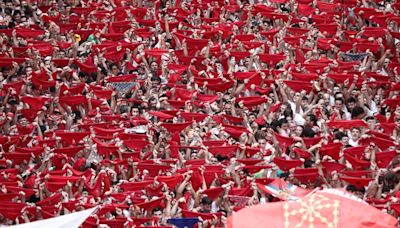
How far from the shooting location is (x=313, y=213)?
32.3ft

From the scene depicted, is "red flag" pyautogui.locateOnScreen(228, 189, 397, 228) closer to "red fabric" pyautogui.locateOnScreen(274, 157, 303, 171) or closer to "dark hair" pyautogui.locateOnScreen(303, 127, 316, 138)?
"red fabric" pyautogui.locateOnScreen(274, 157, 303, 171)

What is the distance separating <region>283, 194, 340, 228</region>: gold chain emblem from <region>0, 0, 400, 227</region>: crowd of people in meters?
1.95

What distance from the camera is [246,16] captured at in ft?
55.9

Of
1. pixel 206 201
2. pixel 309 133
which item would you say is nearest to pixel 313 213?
pixel 206 201

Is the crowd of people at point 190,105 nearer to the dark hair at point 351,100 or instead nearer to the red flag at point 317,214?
the dark hair at point 351,100

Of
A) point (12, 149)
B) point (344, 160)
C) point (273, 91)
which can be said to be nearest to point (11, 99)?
point (12, 149)

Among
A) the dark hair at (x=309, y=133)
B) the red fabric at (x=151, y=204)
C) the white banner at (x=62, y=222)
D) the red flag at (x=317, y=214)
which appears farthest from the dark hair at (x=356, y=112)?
the white banner at (x=62, y=222)

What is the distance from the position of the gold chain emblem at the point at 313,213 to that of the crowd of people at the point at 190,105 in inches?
76.9

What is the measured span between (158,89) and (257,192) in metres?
3.27

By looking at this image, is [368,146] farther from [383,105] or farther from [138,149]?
[138,149]

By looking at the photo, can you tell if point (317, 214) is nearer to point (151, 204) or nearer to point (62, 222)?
point (62, 222)

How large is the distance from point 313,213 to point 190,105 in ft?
16.4

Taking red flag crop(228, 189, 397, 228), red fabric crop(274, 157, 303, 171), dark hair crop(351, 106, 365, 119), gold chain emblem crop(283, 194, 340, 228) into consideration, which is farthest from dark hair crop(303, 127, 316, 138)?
gold chain emblem crop(283, 194, 340, 228)

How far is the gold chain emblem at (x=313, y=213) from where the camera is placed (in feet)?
32.2
